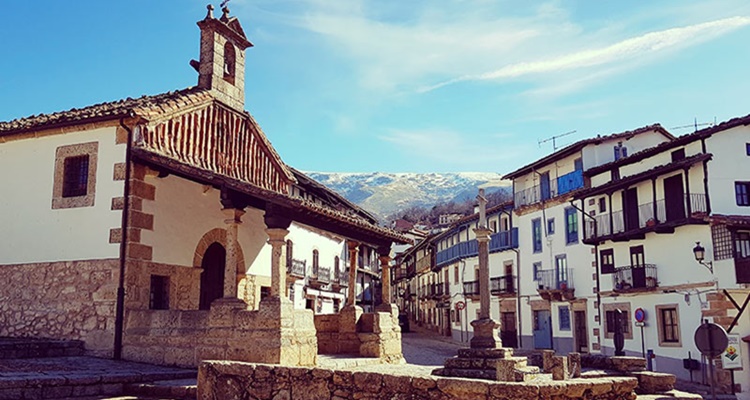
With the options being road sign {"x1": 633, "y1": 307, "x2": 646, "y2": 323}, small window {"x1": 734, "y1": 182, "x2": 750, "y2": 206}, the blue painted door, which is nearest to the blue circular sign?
road sign {"x1": 633, "y1": 307, "x2": 646, "y2": 323}

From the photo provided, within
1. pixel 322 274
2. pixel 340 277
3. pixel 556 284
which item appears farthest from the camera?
pixel 340 277

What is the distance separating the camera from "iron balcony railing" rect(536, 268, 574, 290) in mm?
30594

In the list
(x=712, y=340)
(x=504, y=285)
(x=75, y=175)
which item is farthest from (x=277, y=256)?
(x=504, y=285)

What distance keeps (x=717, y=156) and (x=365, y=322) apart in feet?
48.4

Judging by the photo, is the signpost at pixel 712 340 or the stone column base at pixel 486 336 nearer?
the signpost at pixel 712 340

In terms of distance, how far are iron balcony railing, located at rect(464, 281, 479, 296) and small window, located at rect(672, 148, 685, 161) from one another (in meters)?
15.8

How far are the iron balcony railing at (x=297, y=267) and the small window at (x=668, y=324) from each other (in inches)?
544

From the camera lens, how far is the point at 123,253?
11477 mm

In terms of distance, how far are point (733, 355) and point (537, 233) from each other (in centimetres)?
1653

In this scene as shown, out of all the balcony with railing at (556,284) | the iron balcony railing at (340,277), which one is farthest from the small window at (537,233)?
the iron balcony railing at (340,277)

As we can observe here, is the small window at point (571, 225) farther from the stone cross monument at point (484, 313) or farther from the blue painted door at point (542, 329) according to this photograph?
the stone cross monument at point (484, 313)

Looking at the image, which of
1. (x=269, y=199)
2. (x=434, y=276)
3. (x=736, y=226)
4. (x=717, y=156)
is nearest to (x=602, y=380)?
(x=269, y=199)

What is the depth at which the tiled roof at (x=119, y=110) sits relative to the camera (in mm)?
11945

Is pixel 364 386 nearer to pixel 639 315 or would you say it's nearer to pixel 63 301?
pixel 63 301
